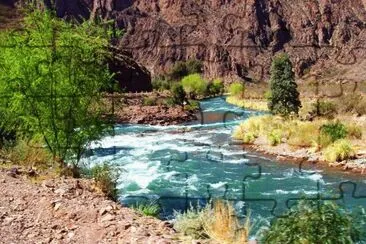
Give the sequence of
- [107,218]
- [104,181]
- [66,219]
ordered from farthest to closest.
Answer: [104,181], [66,219], [107,218]

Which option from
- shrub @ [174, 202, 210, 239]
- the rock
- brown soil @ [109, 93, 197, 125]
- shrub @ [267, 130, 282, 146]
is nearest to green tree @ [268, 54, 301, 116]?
shrub @ [267, 130, 282, 146]

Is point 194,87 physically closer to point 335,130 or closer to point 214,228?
point 335,130

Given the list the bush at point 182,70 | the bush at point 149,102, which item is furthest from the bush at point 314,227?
the bush at point 182,70

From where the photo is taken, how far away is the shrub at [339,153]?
20.7 m

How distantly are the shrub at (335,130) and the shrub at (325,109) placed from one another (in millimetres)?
6571

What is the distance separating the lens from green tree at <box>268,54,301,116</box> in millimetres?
31453

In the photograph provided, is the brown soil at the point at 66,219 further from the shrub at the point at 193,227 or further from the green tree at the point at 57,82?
the green tree at the point at 57,82

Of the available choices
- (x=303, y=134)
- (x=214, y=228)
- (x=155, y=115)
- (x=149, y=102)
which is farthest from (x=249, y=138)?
(x=149, y=102)

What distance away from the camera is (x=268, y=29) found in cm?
14512

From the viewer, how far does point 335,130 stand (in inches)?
942

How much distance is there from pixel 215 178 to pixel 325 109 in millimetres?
15690

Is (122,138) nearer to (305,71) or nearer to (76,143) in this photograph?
(76,143)

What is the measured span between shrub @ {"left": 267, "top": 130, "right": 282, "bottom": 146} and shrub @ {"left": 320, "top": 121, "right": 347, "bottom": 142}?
5.97ft

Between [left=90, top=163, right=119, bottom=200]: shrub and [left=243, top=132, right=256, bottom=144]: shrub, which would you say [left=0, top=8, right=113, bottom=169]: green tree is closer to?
[left=90, top=163, right=119, bottom=200]: shrub
